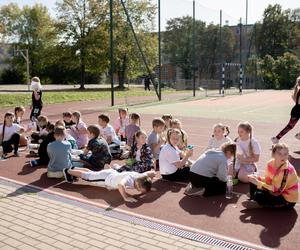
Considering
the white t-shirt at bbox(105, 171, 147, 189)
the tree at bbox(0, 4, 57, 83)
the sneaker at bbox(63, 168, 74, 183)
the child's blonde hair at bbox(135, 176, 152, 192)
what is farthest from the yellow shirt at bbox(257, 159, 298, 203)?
the tree at bbox(0, 4, 57, 83)

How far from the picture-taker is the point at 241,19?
3431cm

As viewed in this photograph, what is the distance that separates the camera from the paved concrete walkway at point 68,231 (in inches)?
170

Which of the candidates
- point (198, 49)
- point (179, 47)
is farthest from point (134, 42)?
point (179, 47)

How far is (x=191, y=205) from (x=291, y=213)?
4.35ft

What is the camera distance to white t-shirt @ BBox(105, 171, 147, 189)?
19.7 feet

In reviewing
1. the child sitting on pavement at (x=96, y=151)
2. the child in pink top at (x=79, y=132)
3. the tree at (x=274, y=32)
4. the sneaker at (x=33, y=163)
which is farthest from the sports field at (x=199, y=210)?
the tree at (x=274, y=32)

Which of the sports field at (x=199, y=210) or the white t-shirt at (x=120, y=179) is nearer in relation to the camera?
the sports field at (x=199, y=210)

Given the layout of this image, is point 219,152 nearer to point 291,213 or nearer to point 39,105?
point 291,213

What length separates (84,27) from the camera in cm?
4097

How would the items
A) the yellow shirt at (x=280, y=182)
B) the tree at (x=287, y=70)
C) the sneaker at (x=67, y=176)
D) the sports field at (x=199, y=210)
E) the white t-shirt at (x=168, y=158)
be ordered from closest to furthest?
1. the sports field at (x=199, y=210)
2. the yellow shirt at (x=280, y=182)
3. the white t-shirt at (x=168, y=158)
4. the sneaker at (x=67, y=176)
5. the tree at (x=287, y=70)

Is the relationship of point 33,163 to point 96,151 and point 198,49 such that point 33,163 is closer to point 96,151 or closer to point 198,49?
point 96,151

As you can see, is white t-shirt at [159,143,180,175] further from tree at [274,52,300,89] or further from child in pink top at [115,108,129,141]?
tree at [274,52,300,89]

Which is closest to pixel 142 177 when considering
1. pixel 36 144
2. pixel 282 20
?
pixel 36 144

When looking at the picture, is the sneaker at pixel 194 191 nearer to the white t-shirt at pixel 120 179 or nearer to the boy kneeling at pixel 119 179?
the boy kneeling at pixel 119 179
